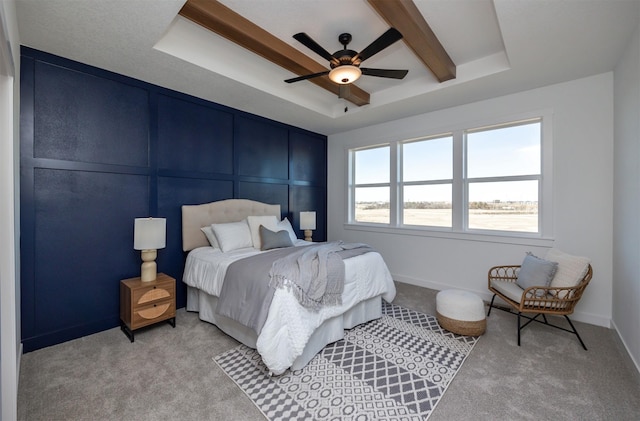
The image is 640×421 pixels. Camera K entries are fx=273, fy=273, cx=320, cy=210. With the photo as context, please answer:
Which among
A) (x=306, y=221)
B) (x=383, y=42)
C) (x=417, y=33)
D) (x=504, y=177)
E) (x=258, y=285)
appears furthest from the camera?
(x=306, y=221)

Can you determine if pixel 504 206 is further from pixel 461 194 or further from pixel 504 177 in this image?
pixel 461 194

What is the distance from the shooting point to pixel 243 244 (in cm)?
341

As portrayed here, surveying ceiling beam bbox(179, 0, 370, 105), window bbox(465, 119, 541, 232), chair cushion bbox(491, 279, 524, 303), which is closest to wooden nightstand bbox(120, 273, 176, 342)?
ceiling beam bbox(179, 0, 370, 105)

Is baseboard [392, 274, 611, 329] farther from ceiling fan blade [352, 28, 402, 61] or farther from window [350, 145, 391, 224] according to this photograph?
ceiling fan blade [352, 28, 402, 61]

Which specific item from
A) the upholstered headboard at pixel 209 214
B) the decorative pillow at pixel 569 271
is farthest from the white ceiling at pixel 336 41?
the decorative pillow at pixel 569 271

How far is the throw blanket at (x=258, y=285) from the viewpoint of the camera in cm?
216

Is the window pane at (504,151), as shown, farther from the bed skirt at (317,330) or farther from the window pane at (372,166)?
the bed skirt at (317,330)

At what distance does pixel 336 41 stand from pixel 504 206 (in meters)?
2.94

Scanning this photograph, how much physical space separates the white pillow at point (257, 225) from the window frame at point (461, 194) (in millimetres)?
1874

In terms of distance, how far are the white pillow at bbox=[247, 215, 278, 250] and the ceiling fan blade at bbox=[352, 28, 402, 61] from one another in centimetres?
229

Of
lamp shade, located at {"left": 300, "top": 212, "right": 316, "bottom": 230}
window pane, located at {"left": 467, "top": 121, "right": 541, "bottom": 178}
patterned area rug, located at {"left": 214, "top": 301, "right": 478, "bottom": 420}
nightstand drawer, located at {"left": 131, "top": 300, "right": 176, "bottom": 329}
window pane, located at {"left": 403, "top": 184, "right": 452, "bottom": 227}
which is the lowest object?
patterned area rug, located at {"left": 214, "top": 301, "right": 478, "bottom": 420}

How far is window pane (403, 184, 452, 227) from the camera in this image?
413 cm

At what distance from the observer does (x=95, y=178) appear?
9.08 feet

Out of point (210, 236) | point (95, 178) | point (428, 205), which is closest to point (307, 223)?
point (210, 236)
